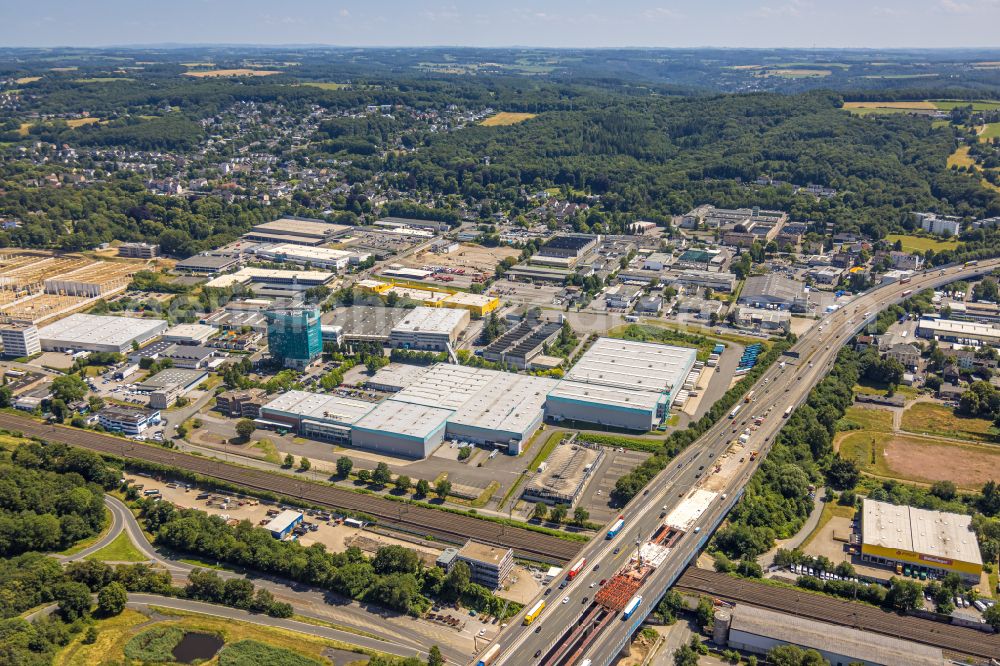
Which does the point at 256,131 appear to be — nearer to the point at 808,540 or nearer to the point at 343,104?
the point at 343,104

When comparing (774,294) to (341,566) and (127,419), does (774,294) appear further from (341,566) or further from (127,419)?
(127,419)

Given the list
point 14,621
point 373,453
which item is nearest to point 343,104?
point 373,453

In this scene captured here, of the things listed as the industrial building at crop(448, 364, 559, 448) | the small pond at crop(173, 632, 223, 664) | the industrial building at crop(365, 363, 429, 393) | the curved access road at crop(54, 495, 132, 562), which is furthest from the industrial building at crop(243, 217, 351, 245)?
the small pond at crop(173, 632, 223, 664)

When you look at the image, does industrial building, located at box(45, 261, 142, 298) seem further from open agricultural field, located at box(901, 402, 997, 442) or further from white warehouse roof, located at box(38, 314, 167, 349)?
open agricultural field, located at box(901, 402, 997, 442)

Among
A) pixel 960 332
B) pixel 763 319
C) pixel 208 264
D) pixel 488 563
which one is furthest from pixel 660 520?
pixel 208 264

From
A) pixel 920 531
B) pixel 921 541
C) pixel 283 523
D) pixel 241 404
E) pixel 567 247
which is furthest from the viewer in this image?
pixel 567 247

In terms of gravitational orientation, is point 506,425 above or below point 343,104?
below

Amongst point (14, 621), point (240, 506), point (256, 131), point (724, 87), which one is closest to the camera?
point (14, 621)
